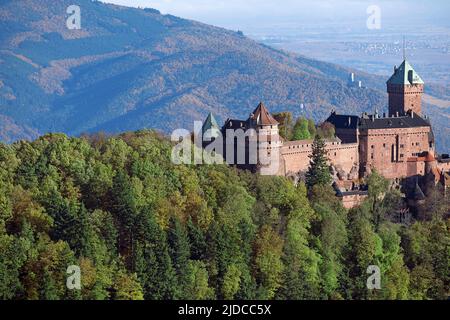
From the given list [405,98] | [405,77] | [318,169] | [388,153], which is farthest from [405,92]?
[318,169]

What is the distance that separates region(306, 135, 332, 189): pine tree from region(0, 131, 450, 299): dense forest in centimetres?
56

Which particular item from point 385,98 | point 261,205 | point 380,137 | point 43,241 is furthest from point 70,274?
point 385,98

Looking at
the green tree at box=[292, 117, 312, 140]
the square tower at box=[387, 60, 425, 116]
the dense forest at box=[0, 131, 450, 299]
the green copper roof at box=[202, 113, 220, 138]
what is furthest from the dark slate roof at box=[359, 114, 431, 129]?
the green copper roof at box=[202, 113, 220, 138]

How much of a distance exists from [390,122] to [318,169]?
906cm

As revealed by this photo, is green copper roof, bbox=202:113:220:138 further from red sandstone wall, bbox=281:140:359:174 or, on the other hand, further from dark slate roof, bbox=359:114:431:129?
dark slate roof, bbox=359:114:431:129

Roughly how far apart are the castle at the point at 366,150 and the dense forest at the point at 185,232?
226 centimetres

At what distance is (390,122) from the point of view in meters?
91.8

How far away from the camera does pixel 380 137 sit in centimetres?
9081

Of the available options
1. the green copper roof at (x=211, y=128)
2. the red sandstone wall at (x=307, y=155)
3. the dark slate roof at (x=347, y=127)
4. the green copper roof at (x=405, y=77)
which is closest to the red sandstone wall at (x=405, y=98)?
the green copper roof at (x=405, y=77)

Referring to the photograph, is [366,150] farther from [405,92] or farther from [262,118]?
[262,118]

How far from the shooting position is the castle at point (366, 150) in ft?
281

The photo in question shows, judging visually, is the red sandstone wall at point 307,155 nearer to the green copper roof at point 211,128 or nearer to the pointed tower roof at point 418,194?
the pointed tower roof at point 418,194

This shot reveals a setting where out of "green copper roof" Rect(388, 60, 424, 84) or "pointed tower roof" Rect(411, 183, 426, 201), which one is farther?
"green copper roof" Rect(388, 60, 424, 84)

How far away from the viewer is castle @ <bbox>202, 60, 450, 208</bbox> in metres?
85.6
